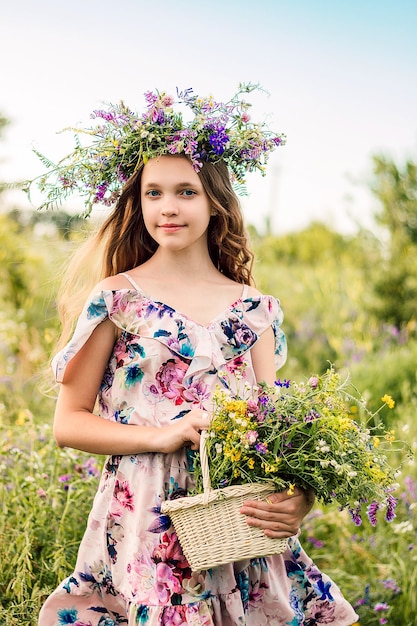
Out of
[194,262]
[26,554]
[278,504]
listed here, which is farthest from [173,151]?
[26,554]

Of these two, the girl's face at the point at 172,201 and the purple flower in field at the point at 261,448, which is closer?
the purple flower in field at the point at 261,448

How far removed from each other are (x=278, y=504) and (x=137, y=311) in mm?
786

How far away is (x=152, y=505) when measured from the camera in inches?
96.0

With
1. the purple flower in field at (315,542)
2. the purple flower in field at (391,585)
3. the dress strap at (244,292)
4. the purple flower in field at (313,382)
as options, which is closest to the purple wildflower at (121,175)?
the dress strap at (244,292)

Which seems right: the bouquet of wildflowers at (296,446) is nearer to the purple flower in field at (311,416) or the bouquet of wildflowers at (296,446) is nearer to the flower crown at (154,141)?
the purple flower in field at (311,416)

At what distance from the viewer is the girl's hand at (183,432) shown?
7.40ft

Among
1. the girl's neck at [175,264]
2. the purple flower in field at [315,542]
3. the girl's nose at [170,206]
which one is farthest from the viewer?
the purple flower in field at [315,542]

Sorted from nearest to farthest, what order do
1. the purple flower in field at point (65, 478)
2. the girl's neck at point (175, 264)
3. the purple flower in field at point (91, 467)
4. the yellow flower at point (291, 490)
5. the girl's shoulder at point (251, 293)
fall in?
the yellow flower at point (291, 490), the girl's neck at point (175, 264), the girl's shoulder at point (251, 293), the purple flower in field at point (65, 478), the purple flower in field at point (91, 467)

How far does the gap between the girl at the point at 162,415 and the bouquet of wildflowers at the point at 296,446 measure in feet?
0.33

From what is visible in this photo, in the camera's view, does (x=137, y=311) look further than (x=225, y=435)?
Yes

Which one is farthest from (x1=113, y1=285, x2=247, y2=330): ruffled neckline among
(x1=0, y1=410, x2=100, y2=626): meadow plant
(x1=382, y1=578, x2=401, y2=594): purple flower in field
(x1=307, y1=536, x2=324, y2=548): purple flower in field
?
(x1=382, y1=578, x2=401, y2=594): purple flower in field

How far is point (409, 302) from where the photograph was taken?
9.01m

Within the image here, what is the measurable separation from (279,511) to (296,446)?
198 mm

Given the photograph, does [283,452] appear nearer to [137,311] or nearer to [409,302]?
[137,311]
